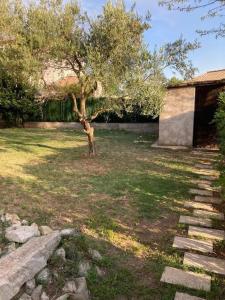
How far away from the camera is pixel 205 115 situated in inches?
624

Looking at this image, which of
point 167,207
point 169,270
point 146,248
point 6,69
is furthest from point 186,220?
point 6,69

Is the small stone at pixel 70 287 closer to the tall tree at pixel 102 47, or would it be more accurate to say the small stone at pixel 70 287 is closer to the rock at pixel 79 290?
the rock at pixel 79 290

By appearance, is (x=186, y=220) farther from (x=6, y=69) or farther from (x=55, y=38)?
(x=6, y=69)

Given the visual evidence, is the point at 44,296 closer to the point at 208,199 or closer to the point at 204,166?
the point at 208,199

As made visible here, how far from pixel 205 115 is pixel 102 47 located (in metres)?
7.34

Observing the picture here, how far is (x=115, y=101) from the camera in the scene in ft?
39.1

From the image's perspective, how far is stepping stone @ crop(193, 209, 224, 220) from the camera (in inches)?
253

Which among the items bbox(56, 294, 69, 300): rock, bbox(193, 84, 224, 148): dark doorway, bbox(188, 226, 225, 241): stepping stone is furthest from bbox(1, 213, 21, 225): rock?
bbox(193, 84, 224, 148): dark doorway

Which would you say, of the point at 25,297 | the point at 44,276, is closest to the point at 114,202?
the point at 44,276

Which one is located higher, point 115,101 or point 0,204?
point 115,101

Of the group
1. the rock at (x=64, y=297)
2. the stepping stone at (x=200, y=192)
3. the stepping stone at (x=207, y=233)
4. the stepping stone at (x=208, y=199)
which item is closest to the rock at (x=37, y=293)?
the rock at (x=64, y=297)

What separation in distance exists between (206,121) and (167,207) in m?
9.85

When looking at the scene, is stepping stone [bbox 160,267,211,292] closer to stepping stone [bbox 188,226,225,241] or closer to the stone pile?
the stone pile

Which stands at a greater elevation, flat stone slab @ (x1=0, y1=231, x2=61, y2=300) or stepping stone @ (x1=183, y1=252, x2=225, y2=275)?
flat stone slab @ (x1=0, y1=231, x2=61, y2=300)
